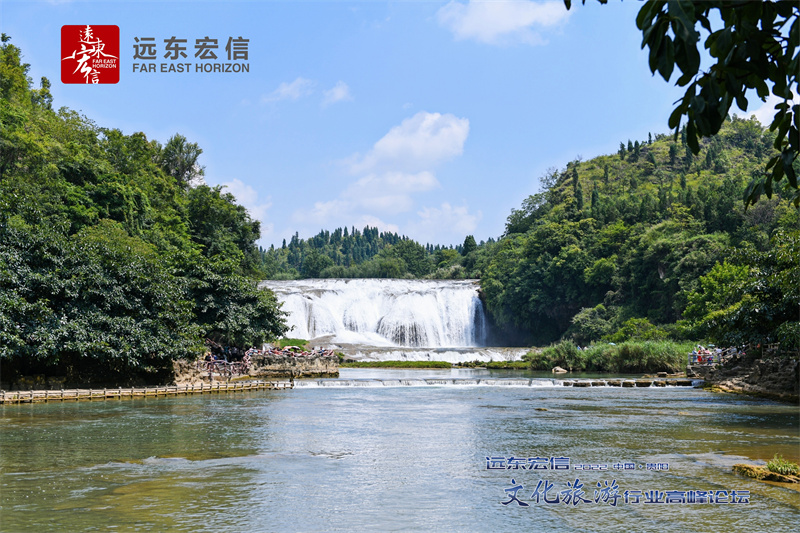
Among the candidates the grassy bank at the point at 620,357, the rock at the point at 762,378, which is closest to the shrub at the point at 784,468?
the rock at the point at 762,378

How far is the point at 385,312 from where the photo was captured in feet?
163

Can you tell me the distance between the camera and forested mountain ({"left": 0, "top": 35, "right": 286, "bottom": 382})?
18.1m

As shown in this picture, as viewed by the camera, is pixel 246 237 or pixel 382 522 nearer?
pixel 382 522

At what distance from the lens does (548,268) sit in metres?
53.8

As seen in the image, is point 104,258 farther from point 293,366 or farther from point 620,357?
point 620,357

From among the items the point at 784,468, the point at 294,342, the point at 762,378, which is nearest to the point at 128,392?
the point at 784,468

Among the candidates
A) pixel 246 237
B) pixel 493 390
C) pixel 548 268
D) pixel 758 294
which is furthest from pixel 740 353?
pixel 246 237

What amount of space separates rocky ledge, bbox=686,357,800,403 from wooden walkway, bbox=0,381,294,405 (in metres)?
16.1

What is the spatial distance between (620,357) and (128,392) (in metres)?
24.2

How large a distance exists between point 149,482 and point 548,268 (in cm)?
4748

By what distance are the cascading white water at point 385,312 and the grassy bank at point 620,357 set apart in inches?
425

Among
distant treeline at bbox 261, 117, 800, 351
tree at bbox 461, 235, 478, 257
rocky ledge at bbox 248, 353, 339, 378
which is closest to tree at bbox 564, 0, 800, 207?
distant treeline at bbox 261, 117, 800, 351

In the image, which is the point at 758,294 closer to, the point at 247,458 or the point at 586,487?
the point at 586,487

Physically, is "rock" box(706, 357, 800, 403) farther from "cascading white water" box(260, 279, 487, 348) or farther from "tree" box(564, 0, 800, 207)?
"cascading white water" box(260, 279, 487, 348)
